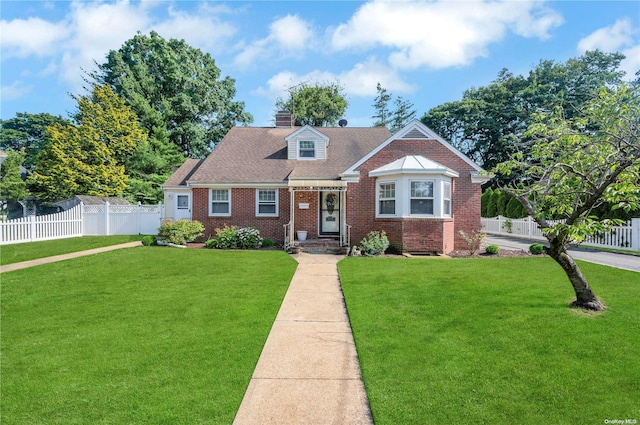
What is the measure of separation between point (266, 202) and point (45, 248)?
9488mm

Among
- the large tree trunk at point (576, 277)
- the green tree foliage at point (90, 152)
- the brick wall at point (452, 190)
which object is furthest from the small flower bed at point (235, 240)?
the green tree foliage at point (90, 152)

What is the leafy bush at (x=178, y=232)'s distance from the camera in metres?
15.6

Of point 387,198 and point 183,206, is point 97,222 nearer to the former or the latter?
point 183,206

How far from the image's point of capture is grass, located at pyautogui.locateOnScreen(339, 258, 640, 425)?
3336 millimetres

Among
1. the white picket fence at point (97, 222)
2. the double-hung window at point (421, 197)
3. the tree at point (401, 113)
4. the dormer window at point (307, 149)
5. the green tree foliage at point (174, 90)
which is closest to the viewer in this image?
the double-hung window at point (421, 197)

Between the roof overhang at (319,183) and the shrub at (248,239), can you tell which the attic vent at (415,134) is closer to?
the roof overhang at (319,183)

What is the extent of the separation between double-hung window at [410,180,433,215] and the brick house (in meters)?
0.04

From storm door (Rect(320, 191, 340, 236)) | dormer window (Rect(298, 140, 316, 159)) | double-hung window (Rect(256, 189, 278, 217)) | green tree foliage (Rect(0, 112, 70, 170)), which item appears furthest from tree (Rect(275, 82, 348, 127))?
green tree foliage (Rect(0, 112, 70, 170))

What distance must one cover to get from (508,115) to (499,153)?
4.28 metres

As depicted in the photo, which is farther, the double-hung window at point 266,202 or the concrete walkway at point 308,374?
the double-hung window at point 266,202

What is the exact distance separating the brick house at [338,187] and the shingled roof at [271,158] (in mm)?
54

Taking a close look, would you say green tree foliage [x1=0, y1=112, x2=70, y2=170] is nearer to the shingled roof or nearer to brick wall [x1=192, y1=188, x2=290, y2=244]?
the shingled roof

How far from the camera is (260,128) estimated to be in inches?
841

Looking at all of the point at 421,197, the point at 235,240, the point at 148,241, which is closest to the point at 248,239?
the point at 235,240
